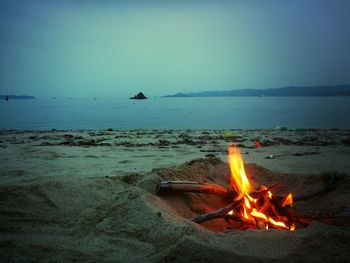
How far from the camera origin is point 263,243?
2789mm

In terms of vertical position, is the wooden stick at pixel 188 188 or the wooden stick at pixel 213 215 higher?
the wooden stick at pixel 188 188

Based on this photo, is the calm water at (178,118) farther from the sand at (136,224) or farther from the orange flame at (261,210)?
the orange flame at (261,210)

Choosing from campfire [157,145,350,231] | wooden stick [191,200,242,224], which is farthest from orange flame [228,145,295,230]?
wooden stick [191,200,242,224]

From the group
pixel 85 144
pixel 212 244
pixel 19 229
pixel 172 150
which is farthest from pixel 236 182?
pixel 85 144

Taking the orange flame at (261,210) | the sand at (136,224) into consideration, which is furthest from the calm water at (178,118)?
the orange flame at (261,210)

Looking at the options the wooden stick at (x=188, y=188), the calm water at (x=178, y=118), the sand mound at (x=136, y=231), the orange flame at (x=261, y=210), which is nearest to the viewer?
the sand mound at (x=136, y=231)

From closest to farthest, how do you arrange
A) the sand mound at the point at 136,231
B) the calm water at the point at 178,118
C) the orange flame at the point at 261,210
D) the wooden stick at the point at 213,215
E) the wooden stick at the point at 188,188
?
1. the sand mound at the point at 136,231
2. the wooden stick at the point at 213,215
3. the orange flame at the point at 261,210
4. the wooden stick at the point at 188,188
5. the calm water at the point at 178,118

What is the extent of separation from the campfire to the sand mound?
15cm

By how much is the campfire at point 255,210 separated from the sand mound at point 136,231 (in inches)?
5.9

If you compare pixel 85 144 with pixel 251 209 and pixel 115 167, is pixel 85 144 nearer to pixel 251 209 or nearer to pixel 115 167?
pixel 115 167

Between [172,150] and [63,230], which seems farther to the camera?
[172,150]

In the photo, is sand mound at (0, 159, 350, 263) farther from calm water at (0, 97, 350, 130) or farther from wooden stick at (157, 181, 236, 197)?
calm water at (0, 97, 350, 130)

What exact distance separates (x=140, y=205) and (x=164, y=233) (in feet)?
2.25

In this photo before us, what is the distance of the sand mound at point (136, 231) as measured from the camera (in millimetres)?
2623
